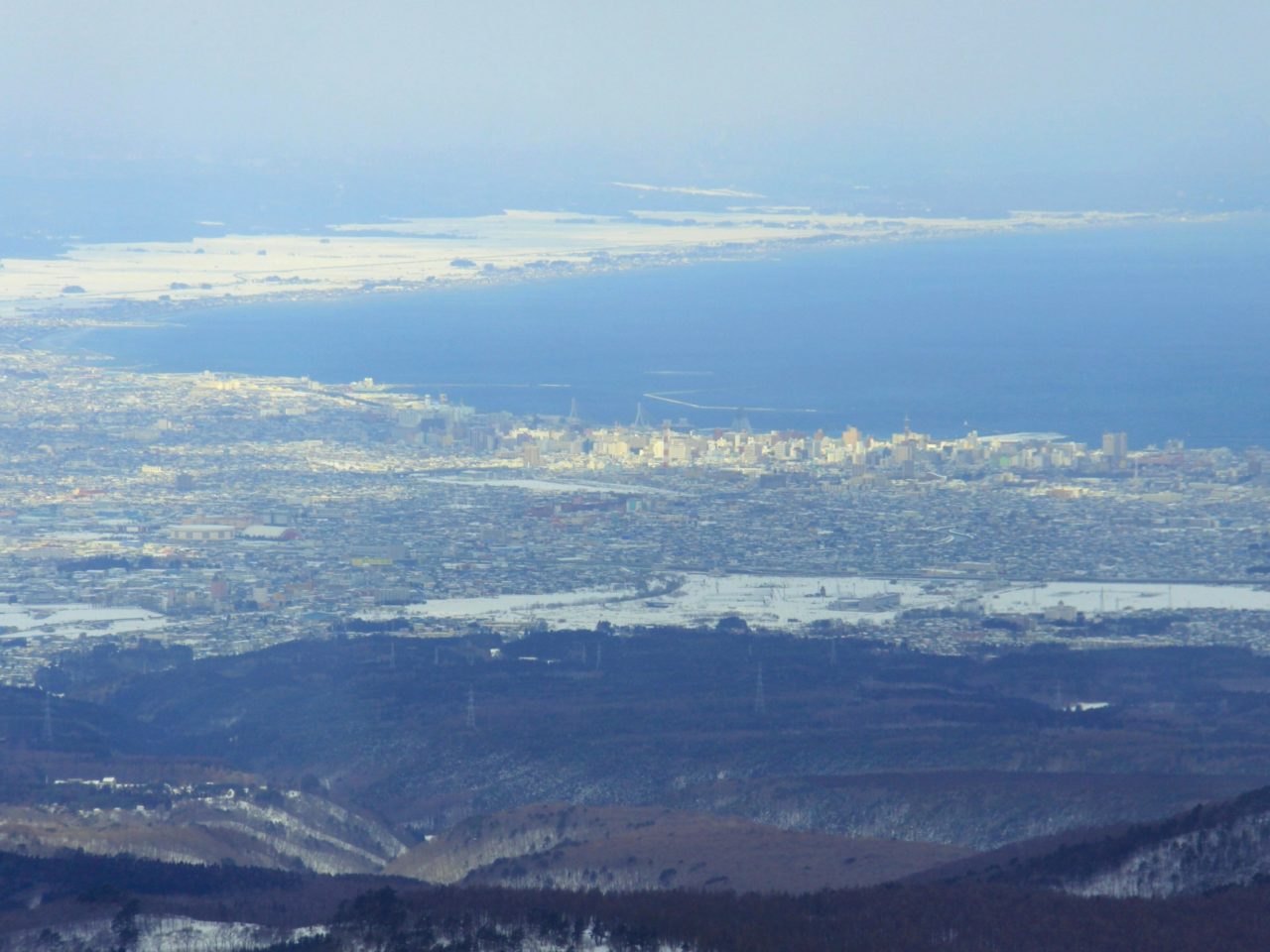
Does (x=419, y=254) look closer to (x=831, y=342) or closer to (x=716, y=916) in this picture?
(x=831, y=342)

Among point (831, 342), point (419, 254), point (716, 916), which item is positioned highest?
point (419, 254)

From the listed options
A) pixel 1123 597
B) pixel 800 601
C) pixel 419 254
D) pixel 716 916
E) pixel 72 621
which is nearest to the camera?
pixel 716 916

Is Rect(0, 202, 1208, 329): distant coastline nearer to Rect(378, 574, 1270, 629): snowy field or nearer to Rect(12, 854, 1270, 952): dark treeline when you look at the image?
Rect(378, 574, 1270, 629): snowy field

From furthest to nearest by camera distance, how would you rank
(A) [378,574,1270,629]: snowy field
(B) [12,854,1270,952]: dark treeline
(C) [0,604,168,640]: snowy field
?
1. (A) [378,574,1270,629]: snowy field
2. (C) [0,604,168,640]: snowy field
3. (B) [12,854,1270,952]: dark treeline

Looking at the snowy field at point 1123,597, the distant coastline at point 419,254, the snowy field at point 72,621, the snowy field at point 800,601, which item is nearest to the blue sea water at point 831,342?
the distant coastline at point 419,254

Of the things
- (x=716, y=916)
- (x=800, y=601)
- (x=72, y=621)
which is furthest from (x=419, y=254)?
(x=716, y=916)

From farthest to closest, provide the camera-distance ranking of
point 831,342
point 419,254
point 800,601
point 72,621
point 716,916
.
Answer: point 419,254 < point 831,342 < point 800,601 < point 72,621 < point 716,916

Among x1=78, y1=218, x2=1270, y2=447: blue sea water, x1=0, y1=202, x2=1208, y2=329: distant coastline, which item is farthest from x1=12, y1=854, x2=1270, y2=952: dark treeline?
x1=0, y1=202, x2=1208, y2=329: distant coastline

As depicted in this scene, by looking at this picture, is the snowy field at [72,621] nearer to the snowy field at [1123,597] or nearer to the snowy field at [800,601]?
the snowy field at [800,601]
